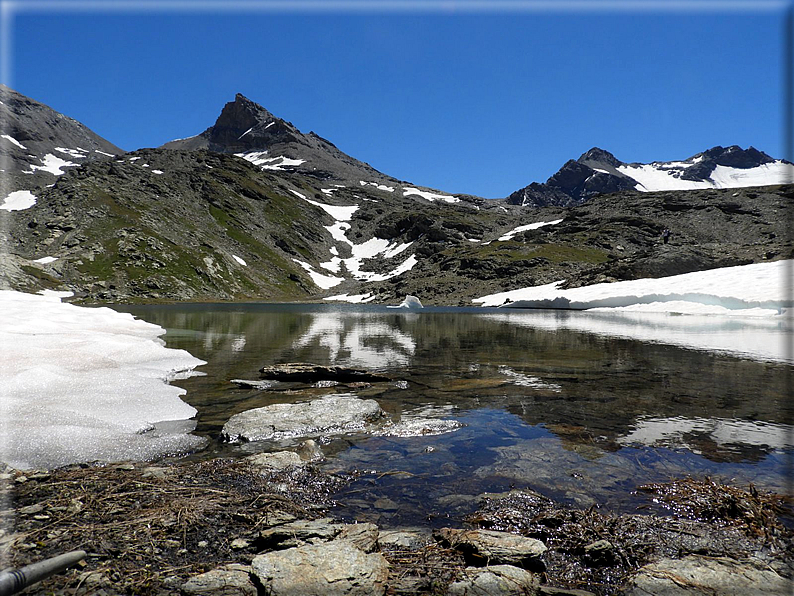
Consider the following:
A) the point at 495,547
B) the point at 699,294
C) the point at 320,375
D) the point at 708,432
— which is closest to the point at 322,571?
the point at 495,547

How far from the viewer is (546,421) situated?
12.8 metres

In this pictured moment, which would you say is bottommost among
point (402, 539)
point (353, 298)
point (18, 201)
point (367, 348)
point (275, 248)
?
point (402, 539)

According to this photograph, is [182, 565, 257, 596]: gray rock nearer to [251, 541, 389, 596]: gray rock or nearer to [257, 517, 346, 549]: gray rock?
[251, 541, 389, 596]: gray rock

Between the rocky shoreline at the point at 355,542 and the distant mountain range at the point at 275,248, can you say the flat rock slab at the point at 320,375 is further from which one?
the distant mountain range at the point at 275,248

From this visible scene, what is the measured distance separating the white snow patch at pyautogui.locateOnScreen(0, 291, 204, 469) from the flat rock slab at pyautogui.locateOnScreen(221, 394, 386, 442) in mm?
1215

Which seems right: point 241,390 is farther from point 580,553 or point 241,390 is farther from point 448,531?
point 580,553

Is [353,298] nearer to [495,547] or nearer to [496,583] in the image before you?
[495,547]

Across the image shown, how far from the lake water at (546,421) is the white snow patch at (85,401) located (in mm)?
1114

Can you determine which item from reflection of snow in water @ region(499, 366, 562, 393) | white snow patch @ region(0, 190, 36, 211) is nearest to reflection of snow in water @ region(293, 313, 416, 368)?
reflection of snow in water @ region(499, 366, 562, 393)

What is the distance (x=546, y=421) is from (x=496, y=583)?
861 centimetres

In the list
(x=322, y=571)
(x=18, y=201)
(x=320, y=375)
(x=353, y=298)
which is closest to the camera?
(x=322, y=571)

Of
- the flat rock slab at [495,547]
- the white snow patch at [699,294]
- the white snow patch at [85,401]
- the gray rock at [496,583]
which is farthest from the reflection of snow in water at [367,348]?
the white snow patch at [699,294]

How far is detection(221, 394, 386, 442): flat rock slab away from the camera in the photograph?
11289mm

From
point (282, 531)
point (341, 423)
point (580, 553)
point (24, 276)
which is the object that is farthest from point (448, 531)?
point (24, 276)
